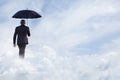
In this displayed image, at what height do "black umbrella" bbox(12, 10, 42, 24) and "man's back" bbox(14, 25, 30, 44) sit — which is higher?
"black umbrella" bbox(12, 10, 42, 24)

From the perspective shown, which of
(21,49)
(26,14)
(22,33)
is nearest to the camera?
(22,33)

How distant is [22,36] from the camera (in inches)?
1127

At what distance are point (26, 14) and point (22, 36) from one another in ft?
→ 5.18

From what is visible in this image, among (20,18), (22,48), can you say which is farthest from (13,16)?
(22,48)

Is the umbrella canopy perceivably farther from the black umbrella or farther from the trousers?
the trousers

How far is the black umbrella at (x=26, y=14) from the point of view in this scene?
96.4 feet

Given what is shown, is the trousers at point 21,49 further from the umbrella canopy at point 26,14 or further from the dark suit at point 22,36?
the umbrella canopy at point 26,14

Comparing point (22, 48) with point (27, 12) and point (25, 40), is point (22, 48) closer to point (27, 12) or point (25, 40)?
point (25, 40)

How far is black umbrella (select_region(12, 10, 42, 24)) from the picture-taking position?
2938 cm

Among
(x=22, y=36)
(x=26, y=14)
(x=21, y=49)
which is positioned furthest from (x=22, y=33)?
(x=26, y=14)

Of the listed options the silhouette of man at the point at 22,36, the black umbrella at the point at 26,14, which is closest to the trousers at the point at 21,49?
the silhouette of man at the point at 22,36

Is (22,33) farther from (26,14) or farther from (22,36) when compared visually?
(26,14)

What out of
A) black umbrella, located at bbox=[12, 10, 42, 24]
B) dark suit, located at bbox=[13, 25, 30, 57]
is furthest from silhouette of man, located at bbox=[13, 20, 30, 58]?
black umbrella, located at bbox=[12, 10, 42, 24]

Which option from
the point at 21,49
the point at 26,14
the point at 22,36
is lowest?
the point at 21,49
